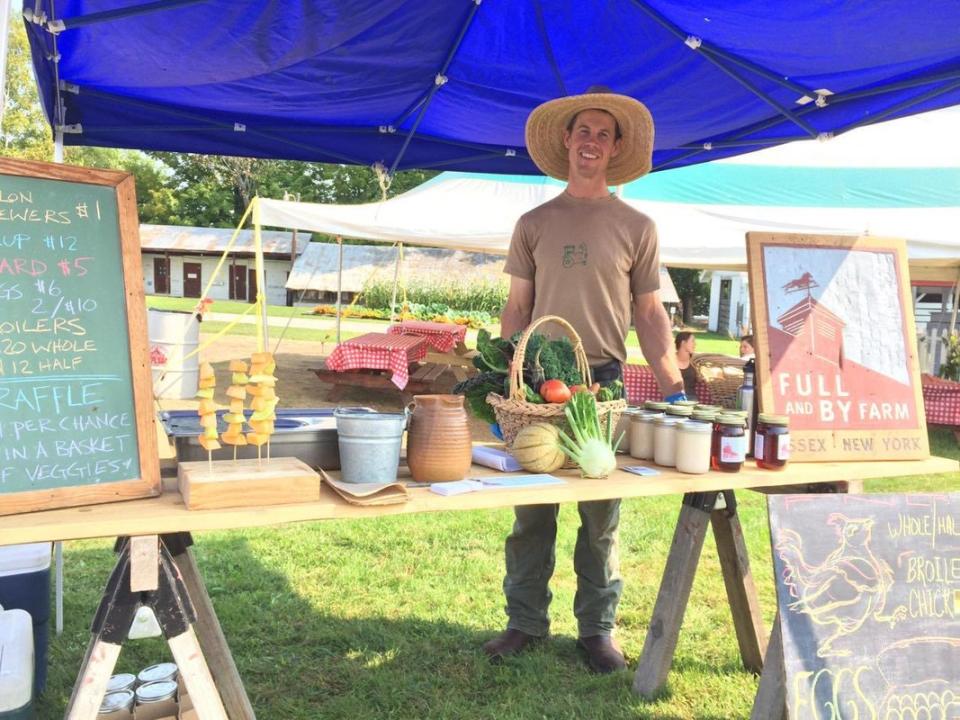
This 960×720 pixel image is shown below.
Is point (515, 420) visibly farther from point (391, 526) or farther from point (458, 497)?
point (391, 526)

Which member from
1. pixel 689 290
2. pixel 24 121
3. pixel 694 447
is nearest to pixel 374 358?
pixel 694 447

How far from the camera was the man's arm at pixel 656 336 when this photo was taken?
2.73m

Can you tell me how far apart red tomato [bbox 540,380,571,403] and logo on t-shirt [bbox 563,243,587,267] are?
77cm

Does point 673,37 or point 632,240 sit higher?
point 673,37

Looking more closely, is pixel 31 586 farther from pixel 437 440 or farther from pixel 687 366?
pixel 687 366

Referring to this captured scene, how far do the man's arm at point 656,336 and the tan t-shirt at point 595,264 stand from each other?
0.16 feet

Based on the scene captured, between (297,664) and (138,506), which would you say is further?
(297,664)

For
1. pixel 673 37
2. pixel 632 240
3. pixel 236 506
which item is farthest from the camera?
pixel 673 37

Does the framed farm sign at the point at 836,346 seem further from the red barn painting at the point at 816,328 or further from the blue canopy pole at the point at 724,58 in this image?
the blue canopy pole at the point at 724,58

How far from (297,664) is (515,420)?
1449mm

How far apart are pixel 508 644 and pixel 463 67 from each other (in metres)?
2.82

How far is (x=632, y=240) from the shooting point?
279cm

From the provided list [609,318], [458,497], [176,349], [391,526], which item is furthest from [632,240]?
[176,349]

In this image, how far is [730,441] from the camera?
84.1 inches
